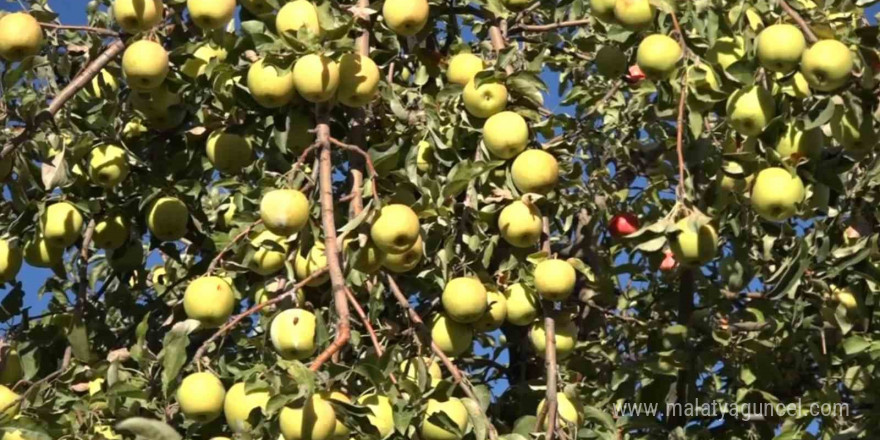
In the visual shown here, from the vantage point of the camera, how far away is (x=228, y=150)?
2.82 metres

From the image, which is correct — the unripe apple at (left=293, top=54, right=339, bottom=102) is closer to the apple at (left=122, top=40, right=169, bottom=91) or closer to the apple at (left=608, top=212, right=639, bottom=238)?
the apple at (left=122, top=40, right=169, bottom=91)

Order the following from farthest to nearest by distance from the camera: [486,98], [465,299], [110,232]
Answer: [110,232] < [486,98] < [465,299]

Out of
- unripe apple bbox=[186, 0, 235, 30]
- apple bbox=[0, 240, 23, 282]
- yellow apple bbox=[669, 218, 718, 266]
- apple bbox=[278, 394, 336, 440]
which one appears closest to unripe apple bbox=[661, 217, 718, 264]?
yellow apple bbox=[669, 218, 718, 266]

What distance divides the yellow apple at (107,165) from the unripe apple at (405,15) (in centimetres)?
63

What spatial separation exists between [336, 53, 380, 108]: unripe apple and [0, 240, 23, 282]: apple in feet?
2.61

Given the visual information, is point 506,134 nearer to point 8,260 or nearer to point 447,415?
point 447,415

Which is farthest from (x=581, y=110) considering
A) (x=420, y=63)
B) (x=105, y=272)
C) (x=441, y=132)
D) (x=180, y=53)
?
(x=105, y=272)

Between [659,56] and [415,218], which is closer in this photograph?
[415,218]

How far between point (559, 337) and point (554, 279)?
22cm

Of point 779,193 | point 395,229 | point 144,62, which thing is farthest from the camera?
point 144,62

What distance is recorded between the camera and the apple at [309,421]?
2014mm

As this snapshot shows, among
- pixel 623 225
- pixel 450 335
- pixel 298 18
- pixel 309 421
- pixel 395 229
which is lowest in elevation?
pixel 623 225

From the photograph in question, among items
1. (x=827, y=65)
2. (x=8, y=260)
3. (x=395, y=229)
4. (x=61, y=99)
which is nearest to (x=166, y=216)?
(x=8, y=260)

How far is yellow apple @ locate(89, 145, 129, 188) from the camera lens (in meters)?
2.79
